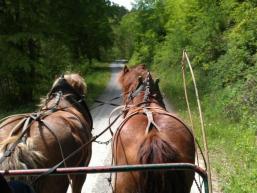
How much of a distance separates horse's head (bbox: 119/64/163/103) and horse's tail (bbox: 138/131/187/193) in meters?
1.81

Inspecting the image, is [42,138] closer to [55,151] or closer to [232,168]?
[55,151]

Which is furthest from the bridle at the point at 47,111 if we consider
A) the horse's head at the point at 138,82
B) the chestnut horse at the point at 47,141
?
the horse's head at the point at 138,82

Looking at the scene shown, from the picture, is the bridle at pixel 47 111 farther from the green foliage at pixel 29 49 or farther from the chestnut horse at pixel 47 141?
the green foliage at pixel 29 49

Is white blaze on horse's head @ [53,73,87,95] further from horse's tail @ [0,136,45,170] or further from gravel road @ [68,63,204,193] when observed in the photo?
horse's tail @ [0,136,45,170]

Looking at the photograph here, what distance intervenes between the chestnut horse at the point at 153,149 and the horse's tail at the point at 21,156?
829 millimetres

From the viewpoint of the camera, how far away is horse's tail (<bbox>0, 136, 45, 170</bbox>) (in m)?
4.28

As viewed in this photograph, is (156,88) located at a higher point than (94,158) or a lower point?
higher

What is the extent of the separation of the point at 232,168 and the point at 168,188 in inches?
190

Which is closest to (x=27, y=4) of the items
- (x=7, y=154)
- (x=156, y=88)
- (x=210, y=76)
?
(x=210, y=76)

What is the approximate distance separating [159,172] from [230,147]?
6.41 meters

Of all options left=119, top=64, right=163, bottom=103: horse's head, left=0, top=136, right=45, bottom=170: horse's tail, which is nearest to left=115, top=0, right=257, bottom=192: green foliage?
left=119, top=64, right=163, bottom=103: horse's head

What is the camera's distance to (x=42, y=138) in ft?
16.1

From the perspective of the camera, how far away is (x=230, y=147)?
33.7 ft

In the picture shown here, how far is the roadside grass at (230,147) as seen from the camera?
7.59 m
